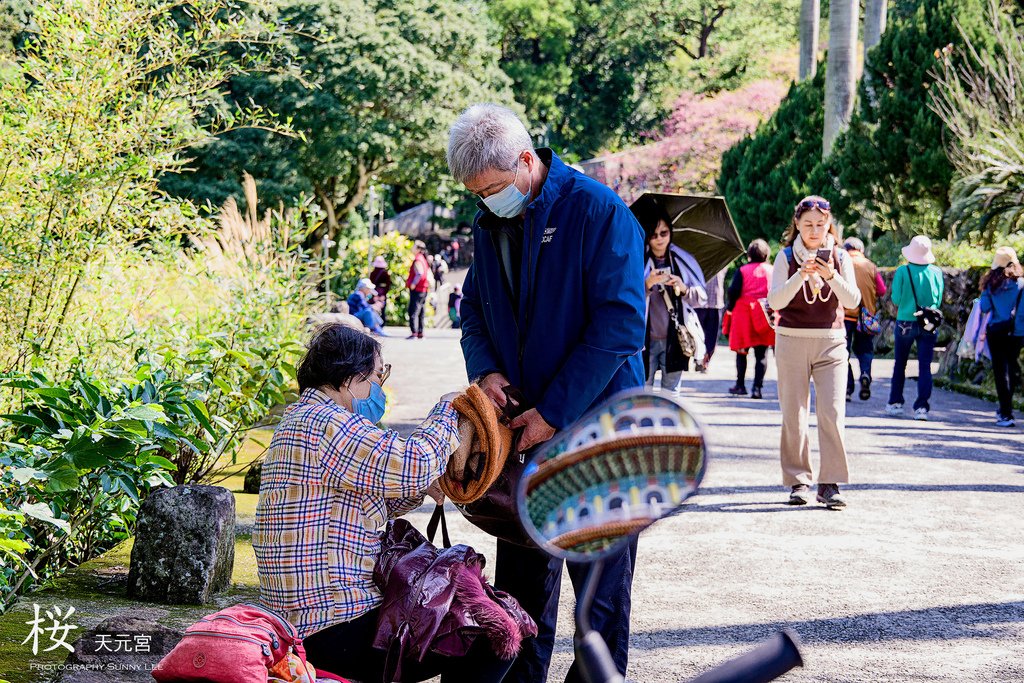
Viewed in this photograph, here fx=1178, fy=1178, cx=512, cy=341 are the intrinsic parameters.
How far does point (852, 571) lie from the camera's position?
623 cm

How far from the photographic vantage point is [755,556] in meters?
A: 6.54

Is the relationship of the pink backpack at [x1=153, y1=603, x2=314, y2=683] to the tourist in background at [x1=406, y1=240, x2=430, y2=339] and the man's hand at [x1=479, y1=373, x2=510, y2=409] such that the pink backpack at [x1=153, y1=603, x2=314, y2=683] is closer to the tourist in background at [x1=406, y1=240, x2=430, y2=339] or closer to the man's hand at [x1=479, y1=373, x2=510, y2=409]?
the man's hand at [x1=479, y1=373, x2=510, y2=409]

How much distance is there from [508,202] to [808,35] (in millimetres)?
32631

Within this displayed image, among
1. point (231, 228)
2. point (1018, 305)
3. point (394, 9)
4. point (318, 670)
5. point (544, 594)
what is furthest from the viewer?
point (394, 9)

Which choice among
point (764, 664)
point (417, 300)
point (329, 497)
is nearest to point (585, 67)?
point (417, 300)

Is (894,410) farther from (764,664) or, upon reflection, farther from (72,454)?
(764,664)

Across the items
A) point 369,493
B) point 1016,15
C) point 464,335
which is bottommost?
point 369,493

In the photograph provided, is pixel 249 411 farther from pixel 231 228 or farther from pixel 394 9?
pixel 394 9

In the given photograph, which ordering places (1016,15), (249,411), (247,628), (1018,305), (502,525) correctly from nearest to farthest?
(247,628) → (502,525) → (249,411) → (1018,305) → (1016,15)

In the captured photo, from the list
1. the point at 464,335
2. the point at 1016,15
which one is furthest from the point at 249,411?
the point at 1016,15

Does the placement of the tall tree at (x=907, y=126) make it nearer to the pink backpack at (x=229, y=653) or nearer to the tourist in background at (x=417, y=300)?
the tourist in background at (x=417, y=300)

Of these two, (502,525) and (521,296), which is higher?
(521,296)

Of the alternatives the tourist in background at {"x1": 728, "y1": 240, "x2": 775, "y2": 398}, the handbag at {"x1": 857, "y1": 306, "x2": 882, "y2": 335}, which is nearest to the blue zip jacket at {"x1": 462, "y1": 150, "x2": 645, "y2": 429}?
the tourist in background at {"x1": 728, "y1": 240, "x2": 775, "y2": 398}

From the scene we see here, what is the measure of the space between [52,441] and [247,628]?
1994 mm
